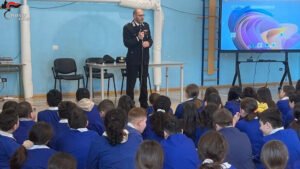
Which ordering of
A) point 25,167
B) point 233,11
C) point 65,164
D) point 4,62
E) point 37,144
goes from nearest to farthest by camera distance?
1. point 65,164
2. point 25,167
3. point 37,144
4. point 4,62
5. point 233,11

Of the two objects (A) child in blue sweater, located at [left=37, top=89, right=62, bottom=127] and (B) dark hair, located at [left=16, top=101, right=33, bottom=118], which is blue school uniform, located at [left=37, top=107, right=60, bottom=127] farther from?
(B) dark hair, located at [left=16, top=101, right=33, bottom=118]

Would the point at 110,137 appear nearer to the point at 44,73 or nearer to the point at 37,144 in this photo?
the point at 37,144

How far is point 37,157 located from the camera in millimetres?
2662

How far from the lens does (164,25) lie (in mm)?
9398

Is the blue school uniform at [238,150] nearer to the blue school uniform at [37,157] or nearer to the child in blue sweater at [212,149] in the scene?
the child in blue sweater at [212,149]

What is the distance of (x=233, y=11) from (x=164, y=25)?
149 centimetres

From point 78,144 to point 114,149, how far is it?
0.55 metres

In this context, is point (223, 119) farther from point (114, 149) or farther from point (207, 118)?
point (114, 149)

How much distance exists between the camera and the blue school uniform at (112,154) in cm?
263

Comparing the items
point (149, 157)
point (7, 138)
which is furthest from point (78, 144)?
point (149, 157)

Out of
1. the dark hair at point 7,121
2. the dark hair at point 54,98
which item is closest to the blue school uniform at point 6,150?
the dark hair at point 7,121

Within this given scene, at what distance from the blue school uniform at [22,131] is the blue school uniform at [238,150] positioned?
1.58 metres

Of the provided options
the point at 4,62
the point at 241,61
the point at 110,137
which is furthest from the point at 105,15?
the point at 110,137

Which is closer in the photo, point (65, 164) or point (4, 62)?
point (65, 164)
